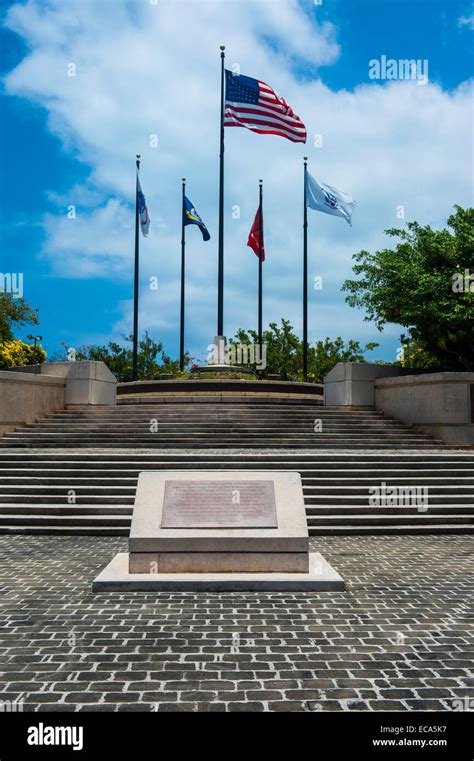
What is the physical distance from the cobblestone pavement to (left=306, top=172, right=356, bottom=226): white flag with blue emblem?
69.6ft

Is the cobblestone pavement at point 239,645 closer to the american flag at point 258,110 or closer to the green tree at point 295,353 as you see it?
the american flag at point 258,110

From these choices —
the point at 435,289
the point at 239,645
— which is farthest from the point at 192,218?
the point at 239,645

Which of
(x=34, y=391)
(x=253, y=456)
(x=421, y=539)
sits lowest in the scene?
(x=421, y=539)

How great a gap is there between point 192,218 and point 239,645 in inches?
1048

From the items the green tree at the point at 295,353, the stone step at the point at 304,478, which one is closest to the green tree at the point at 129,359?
the green tree at the point at 295,353

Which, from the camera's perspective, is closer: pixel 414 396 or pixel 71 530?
pixel 71 530

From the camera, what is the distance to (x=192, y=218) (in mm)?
29000

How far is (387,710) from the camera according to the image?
142 inches

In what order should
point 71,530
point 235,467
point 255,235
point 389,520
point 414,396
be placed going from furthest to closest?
point 255,235, point 414,396, point 235,467, point 389,520, point 71,530

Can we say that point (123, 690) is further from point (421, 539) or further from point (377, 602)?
point (421, 539)

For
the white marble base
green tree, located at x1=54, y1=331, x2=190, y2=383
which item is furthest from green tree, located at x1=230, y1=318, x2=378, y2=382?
the white marble base

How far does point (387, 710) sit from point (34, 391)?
16651mm

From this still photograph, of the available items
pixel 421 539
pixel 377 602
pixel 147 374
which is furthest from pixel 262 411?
pixel 147 374

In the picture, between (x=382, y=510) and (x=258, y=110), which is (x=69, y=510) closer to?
(x=382, y=510)
